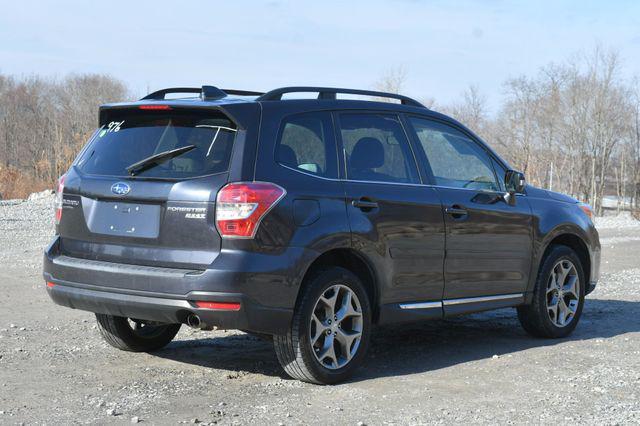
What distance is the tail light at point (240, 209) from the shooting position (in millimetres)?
5398

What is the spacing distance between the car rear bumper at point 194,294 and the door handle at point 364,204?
73cm

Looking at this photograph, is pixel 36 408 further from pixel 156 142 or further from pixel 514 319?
pixel 514 319

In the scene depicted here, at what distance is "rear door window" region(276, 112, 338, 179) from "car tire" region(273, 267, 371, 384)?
0.68 meters

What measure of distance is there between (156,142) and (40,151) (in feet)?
227

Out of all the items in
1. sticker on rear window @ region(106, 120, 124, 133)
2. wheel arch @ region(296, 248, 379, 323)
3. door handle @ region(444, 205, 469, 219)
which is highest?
sticker on rear window @ region(106, 120, 124, 133)

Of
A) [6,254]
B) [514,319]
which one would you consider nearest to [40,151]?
[6,254]

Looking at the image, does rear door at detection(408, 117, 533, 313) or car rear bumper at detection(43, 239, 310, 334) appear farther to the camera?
rear door at detection(408, 117, 533, 313)

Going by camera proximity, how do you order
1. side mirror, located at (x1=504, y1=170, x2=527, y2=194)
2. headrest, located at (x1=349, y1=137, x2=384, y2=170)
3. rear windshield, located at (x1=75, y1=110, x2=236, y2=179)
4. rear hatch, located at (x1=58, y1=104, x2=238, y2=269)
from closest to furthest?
rear hatch, located at (x1=58, y1=104, x2=238, y2=269) < rear windshield, located at (x1=75, y1=110, x2=236, y2=179) < headrest, located at (x1=349, y1=137, x2=384, y2=170) < side mirror, located at (x1=504, y1=170, x2=527, y2=194)

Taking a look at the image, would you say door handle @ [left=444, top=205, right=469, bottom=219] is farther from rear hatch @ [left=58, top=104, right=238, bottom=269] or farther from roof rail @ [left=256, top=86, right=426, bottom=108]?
rear hatch @ [left=58, top=104, right=238, bottom=269]

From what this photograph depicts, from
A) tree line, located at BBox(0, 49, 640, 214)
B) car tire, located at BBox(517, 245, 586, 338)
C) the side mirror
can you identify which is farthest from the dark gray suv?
tree line, located at BBox(0, 49, 640, 214)

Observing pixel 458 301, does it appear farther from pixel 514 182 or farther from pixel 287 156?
pixel 287 156

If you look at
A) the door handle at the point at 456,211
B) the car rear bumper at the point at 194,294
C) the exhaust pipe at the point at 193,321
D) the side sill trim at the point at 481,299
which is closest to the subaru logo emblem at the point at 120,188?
the car rear bumper at the point at 194,294

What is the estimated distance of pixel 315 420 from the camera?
5074 millimetres

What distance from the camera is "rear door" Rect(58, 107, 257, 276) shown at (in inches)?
217
